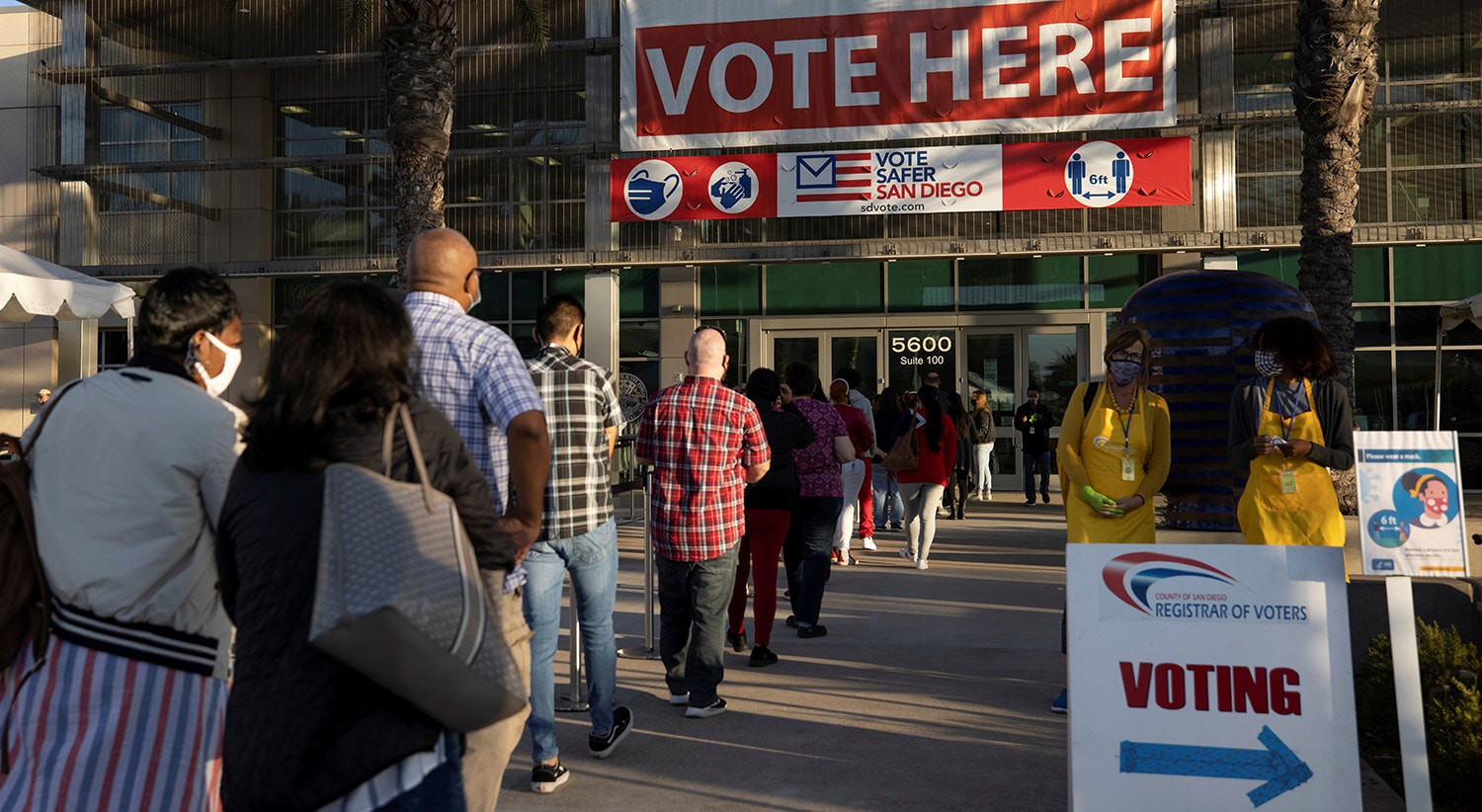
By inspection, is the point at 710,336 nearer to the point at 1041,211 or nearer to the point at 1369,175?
the point at 1041,211

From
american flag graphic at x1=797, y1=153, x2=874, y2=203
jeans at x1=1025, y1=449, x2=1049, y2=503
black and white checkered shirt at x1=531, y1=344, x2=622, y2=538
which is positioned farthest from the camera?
jeans at x1=1025, y1=449, x2=1049, y2=503

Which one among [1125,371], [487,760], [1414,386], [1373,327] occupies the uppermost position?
[1373,327]

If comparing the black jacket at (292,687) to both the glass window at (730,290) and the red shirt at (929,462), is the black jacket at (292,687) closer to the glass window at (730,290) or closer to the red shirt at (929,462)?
the red shirt at (929,462)

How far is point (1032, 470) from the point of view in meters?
19.6

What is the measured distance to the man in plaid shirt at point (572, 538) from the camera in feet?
17.1

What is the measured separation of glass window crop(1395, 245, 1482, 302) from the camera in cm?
1964

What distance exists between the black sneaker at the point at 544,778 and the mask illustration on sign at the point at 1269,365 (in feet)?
12.4

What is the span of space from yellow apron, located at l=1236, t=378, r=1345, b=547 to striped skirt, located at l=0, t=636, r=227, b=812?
4.83 m

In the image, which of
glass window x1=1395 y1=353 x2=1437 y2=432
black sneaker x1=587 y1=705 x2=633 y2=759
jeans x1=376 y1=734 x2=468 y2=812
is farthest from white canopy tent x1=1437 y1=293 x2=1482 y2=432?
jeans x1=376 y1=734 x2=468 y2=812

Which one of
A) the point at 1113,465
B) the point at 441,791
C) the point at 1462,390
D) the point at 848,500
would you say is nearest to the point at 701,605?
the point at 1113,465

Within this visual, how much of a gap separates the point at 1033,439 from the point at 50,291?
44.9 ft

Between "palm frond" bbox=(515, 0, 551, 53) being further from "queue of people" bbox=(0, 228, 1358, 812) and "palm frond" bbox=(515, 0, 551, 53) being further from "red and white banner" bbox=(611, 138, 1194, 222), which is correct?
"queue of people" bbox=(0, 228, 1358, 812)

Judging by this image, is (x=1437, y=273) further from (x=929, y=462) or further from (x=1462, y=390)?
(x=929, y=462)

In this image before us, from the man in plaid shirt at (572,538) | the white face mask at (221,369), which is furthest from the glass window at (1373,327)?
the white face mask at (221,369)
